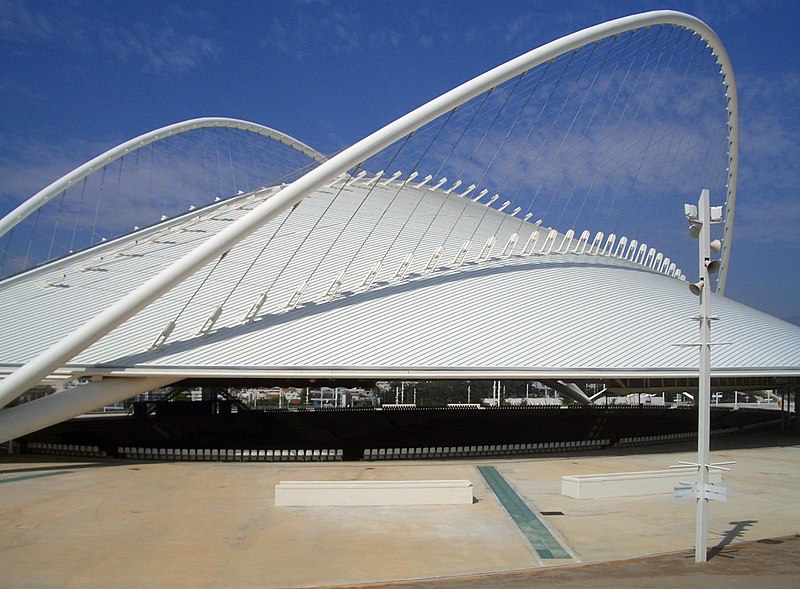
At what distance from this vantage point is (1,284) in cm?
2844

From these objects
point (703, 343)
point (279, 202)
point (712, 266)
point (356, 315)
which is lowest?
point (703, 343)

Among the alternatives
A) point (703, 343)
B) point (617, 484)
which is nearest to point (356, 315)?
point (617, 484)

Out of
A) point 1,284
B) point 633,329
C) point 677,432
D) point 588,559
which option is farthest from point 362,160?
point 677,432

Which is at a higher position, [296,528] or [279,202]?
[279,202]

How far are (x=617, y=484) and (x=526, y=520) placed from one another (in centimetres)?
387

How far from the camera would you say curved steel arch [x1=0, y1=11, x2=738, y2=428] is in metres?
18.6

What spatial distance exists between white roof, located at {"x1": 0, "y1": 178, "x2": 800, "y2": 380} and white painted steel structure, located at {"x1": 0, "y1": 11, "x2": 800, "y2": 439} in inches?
2.8

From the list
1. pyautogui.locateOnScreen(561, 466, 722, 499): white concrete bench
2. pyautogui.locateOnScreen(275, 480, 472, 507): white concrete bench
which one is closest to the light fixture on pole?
pyautogui.locateOnScreen(561, 466, 722, 499): white concrete bench

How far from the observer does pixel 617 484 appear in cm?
1825

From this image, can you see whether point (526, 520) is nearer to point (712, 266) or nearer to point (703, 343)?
point (703, 343)

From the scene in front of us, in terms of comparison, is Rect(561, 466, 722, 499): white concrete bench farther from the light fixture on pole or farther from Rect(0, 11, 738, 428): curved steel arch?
Rect(0, 11, 738, 428): curved steel arch

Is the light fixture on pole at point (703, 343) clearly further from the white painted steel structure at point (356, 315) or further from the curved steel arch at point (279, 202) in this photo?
the curved steel arch at point (279, 202)

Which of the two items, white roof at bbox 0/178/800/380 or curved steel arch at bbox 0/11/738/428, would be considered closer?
curved steel arch at bbox 0/11/738/428

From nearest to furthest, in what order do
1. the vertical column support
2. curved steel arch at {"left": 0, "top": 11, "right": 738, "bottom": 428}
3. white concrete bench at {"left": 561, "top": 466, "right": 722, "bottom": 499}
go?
1. the vertical column support
2. white concrete bench at {"left": 561, "top": 466, "right": 722, "bottom": 499}
3. curved steel arch at {"left": 0, "top": 11, "right": 738, "bottom": 428}
